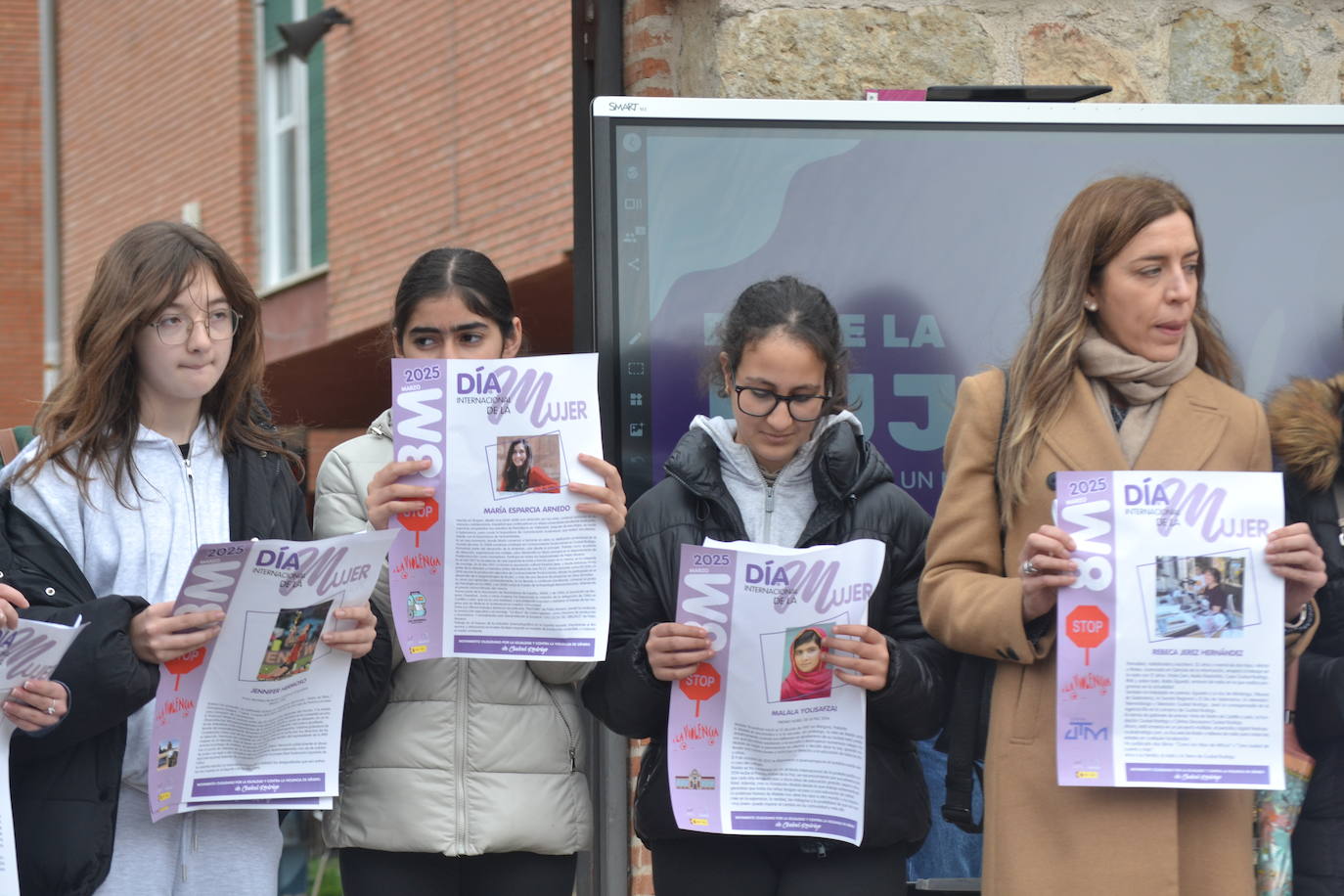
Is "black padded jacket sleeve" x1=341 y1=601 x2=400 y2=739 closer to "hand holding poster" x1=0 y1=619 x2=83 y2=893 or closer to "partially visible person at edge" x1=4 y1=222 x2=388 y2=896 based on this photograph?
"partially visible person at edge" x1=4 y1=222 x2=388 y2=896

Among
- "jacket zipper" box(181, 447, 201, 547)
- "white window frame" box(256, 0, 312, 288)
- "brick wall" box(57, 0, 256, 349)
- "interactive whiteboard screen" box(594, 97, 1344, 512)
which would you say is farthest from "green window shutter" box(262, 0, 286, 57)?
"jacket zipper" box(181, 447, 201, 547)

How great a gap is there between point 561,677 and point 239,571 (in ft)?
2.32

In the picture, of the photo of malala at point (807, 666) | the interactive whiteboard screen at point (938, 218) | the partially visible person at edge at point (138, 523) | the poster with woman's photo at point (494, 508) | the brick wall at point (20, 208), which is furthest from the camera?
the brick wall at point (20, 208)

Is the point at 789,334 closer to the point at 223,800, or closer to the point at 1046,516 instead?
the point at 1046,516

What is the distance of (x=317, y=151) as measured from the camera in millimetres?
15312

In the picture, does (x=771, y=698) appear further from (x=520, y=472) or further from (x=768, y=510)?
(x=520, y=472)

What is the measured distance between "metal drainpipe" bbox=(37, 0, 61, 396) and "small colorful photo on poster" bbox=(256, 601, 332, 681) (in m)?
15.4

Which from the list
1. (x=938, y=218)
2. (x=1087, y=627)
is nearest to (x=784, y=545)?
(x=1087, y=627)

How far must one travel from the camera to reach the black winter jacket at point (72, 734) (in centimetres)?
311

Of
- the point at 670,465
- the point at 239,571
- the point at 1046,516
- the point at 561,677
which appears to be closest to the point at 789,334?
the point at 670,465

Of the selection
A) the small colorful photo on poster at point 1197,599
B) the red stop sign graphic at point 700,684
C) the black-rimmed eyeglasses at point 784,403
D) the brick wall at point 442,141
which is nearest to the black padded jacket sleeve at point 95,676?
the red stop sign graphic at point 700,684

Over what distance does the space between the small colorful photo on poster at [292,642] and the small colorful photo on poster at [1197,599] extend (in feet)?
4.83

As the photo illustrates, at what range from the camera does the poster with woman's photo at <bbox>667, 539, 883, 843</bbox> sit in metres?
3.23

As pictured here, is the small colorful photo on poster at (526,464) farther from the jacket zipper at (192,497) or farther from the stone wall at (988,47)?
the stone wall at (988,47)
